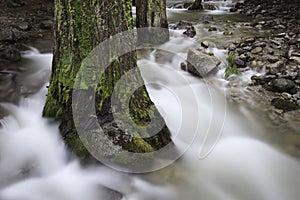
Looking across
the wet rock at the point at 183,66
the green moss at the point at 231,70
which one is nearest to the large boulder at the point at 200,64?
the wet rock at the point at 183,66

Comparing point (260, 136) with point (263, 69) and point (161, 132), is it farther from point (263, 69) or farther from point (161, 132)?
point (263, 69)

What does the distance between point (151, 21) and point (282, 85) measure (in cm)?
306

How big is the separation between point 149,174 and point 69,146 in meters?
0.81

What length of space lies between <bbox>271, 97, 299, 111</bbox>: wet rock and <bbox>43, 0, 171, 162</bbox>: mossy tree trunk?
1.86 meters

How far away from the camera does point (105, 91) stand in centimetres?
260

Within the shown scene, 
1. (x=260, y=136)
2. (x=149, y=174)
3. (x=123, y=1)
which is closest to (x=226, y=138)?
(x=260, y=136)

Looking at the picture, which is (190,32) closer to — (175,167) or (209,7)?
(209,7)

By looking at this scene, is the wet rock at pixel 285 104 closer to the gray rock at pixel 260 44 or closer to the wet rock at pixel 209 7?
the gray rock at pixel 260 44

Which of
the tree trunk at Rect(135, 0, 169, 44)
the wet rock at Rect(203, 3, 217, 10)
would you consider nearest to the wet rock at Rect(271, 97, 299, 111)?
the tree trunk at Rect(135, 0, 169, 44)

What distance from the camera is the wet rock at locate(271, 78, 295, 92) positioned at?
4164mm

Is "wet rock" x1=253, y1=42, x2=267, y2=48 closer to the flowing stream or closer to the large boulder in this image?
the large boulder

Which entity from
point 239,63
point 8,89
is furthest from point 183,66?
point 8,89

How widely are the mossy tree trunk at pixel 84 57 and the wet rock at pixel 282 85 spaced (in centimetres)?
222

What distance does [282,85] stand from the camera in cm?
419
